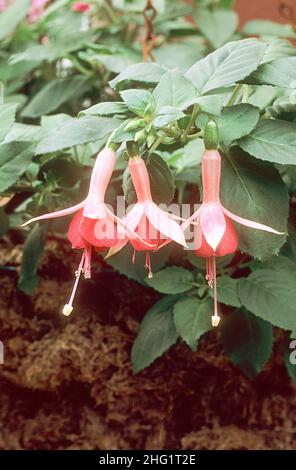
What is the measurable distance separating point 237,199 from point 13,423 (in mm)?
416

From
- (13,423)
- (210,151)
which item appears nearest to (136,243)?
(210,151)

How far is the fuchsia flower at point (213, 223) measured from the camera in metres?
0.44

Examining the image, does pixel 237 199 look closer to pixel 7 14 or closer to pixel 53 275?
pixel 53 275

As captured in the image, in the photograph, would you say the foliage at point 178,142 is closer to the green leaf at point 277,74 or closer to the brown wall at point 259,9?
the green leaf at point 277,74

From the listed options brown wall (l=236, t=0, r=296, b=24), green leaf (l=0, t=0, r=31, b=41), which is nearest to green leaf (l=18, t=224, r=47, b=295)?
green leaf (l=0, t=0, r=31, b=41)

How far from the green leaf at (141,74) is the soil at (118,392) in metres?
0.26

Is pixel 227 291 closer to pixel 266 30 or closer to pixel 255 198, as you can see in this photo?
pixel 255 198

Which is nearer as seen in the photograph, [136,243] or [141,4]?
[136,243]

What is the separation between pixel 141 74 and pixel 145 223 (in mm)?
179

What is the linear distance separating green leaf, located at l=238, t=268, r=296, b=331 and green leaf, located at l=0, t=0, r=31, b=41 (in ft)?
1.87

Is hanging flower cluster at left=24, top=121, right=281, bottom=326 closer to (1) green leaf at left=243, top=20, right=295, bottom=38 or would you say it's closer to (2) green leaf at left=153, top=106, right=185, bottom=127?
(2) green leaf at left=153, top=106, right=185, bottom=127

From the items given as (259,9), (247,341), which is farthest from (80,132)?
(259,9)

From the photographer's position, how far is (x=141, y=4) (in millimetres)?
1055

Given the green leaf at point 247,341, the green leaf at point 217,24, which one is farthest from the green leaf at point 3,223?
the green leaf at point 217,24
